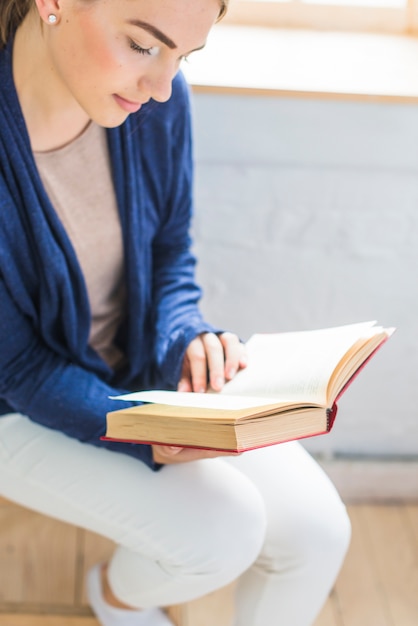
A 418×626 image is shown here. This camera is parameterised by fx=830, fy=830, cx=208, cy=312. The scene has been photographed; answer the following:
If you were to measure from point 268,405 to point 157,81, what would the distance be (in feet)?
1.41

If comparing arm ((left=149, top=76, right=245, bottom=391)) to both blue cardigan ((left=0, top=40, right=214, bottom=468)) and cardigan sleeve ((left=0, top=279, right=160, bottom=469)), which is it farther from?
cardigan sleeve ((left=0, top=279, right=160, bottom=469))

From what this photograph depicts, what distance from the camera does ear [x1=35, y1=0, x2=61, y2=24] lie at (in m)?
0.97

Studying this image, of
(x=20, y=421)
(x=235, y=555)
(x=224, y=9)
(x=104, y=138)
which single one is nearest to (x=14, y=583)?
(x=20, y=421)

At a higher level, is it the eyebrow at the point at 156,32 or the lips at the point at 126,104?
the eyebrow at the point at 156,32

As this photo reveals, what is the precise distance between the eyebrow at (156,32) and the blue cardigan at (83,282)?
233 mm

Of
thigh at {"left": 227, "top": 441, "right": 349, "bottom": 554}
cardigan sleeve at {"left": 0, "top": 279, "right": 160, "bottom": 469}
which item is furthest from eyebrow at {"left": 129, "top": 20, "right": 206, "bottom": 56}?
thigh at {"left": 227, "top": 441, "right": 349, "bottom": 554}

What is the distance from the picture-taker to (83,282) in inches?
47.5

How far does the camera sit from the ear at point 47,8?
0.97m

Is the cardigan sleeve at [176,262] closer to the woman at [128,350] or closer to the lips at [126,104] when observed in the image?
the woman at [128,350]

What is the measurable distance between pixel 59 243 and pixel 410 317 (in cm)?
83

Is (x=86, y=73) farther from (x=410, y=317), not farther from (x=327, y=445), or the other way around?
(x=327, y=445)

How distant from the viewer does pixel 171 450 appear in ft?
3.56

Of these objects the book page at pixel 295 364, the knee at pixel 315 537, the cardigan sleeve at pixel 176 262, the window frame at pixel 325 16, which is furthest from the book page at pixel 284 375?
the window frame at pixel 325 16

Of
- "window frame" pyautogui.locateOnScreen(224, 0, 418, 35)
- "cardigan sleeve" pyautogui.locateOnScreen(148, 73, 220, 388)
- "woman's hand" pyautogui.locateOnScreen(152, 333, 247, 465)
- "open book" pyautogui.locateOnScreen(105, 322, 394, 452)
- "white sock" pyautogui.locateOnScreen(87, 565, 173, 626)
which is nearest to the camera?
"open book" pyautogui.locateOnScreen(105, 322, 394, 452)
